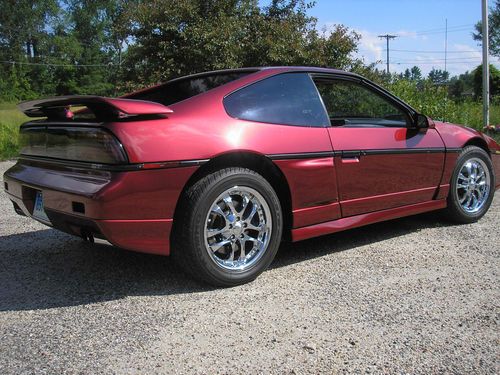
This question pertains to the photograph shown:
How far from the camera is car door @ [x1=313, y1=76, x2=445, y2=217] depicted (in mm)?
4023

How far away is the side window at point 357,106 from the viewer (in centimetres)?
427

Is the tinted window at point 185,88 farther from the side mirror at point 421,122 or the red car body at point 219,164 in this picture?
the side mirror at point 421,122

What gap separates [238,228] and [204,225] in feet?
0.92

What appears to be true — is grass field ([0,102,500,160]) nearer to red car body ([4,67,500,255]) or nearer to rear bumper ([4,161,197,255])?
red car body ([4,67,500,255])

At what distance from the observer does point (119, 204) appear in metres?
3.00

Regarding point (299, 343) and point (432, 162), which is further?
point (432, 162)

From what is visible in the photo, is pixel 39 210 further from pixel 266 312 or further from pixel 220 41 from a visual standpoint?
pixel 220 41

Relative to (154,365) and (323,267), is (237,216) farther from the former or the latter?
(154,365)

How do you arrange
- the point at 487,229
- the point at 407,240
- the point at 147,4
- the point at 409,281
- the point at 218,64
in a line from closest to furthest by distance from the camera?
the point at 409,281, the point at 407,240, the point at 487,229, the point at 218,64, the point at 147,4

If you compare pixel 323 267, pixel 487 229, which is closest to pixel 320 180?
pixel 323 267

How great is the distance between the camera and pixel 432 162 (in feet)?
15.4

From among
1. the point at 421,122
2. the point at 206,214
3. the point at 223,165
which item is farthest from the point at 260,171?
the point at 421,122

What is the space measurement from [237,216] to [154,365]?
1.25 metres

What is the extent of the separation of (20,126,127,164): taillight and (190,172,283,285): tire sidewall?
1.92 ft
